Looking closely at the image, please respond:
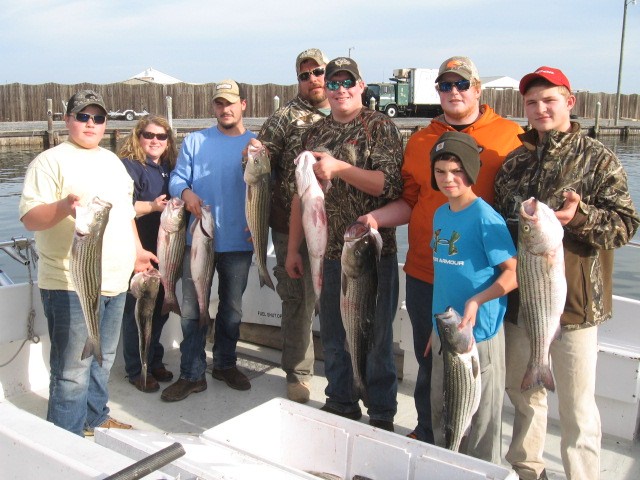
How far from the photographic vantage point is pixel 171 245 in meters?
4.82

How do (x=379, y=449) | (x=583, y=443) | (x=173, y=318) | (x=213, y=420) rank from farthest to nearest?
(x=173, y=318) < (x=213, y=420) < (x=583, y=443) < (x=379, y=449)

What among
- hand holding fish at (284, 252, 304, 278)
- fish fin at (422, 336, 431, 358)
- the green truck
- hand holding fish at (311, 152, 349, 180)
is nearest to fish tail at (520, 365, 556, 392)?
fish fin at (422, 336, 431, 358)

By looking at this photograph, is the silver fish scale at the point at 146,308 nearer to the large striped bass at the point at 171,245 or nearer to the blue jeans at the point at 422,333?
the large striped bass at the point at 171,245

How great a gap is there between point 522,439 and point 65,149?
3135mm

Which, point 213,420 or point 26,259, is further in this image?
point 26,259

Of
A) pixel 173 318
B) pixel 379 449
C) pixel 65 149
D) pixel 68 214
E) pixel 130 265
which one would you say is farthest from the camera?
pixel 173 318

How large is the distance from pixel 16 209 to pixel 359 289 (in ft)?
59.9

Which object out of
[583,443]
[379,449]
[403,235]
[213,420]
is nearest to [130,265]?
[213,420]

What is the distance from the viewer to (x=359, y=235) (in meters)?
3.80

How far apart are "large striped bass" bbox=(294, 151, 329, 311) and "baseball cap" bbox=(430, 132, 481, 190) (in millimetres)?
757

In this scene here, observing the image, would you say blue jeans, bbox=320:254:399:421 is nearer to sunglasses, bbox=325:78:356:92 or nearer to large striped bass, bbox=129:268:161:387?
sunglasses, bbox=325:78:356:92

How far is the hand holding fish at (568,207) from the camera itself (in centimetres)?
308

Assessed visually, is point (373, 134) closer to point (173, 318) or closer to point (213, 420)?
point (213, 420)

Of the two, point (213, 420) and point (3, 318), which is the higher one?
point (3, 318)
